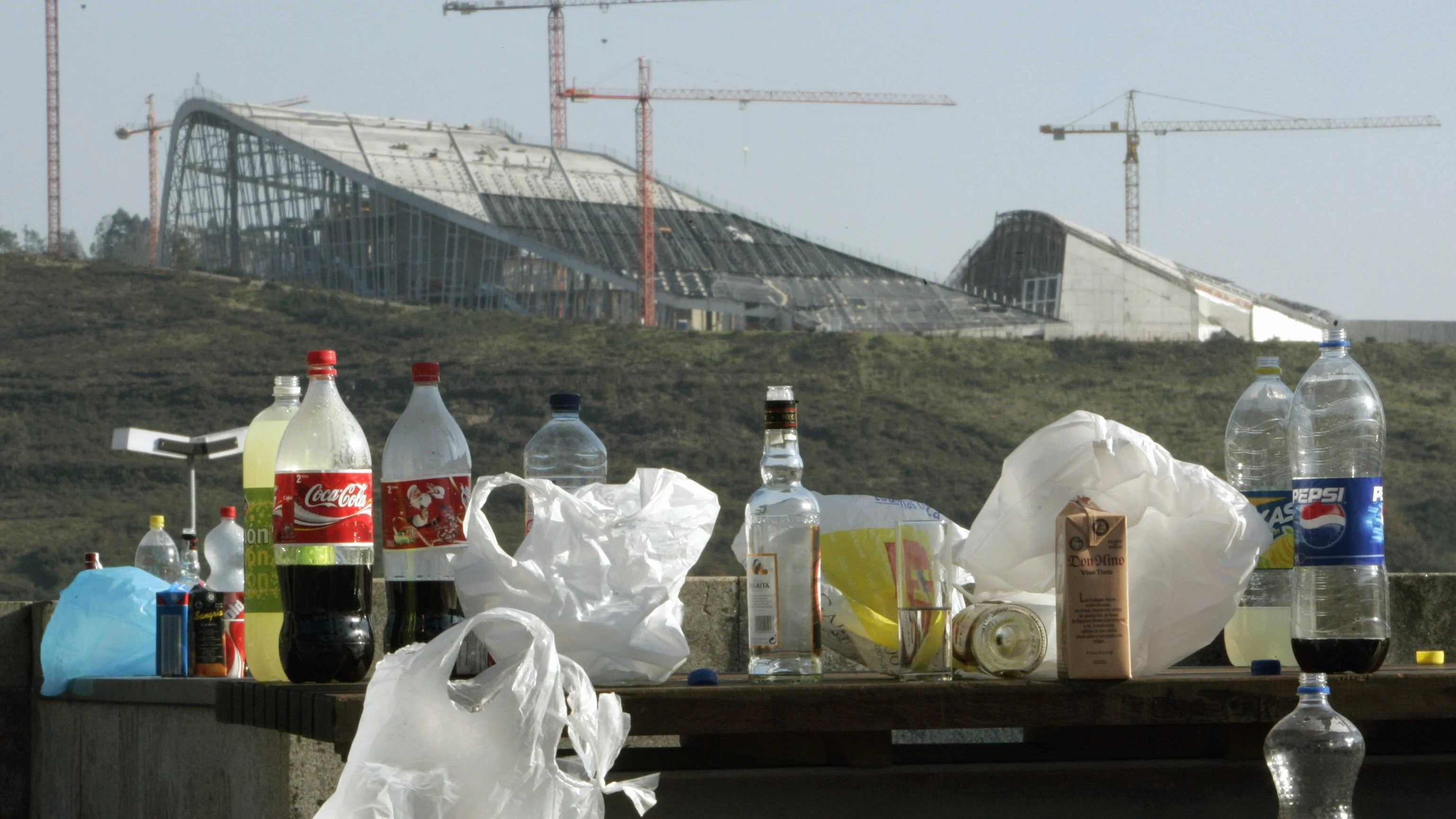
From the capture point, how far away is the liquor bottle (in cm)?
263

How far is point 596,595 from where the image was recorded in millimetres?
2676

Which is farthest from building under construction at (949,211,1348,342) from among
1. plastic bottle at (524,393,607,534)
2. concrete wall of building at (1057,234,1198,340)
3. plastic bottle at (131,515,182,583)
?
plastic bottle at (524,393,607,534)

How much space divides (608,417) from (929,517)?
5140 cm

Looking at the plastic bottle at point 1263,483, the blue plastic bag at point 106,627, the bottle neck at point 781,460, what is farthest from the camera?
the blue plastic bag at point 106,627

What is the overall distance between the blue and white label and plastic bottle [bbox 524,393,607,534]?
120 centimetres

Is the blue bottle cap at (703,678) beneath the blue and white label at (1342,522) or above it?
beneath

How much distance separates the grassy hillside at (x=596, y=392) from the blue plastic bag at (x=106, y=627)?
35964 mm

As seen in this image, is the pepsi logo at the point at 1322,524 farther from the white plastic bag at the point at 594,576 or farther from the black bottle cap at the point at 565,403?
the black bottle cap at the point at 565,403

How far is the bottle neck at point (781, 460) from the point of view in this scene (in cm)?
271

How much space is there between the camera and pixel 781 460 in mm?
2711

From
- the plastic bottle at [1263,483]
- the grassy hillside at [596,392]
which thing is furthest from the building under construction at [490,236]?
the plastic bottle at [1263,483]

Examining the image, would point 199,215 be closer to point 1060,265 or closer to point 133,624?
point 1060,265

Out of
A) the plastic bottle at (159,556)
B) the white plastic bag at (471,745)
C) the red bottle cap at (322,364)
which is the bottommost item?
the plastic bottle at (159,556)

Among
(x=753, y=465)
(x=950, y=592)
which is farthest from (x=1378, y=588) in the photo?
(x=753, y=465)
